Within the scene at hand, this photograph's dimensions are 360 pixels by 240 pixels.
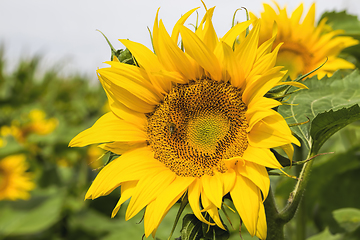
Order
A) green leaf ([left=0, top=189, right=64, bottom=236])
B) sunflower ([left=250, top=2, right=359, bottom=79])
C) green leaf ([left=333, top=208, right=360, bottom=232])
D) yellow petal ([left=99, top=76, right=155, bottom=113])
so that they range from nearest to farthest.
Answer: yellow petal ([left=99, top=76, right=155, bottom=113]), green leaf ([left=333, top=208, right=360, bottom=232]), sunflower ([left=250, top=2, right=359, bottom=79]), green leaf ([left=0, top=189, right=64, bottom=236])

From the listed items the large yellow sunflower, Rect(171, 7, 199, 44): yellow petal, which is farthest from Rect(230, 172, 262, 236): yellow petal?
Rect(171, 7, 199, 44): yellow petal

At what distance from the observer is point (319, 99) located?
1.23 meters

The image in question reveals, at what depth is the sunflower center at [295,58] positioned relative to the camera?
175cm

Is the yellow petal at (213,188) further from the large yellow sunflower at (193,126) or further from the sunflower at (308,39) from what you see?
the sunflower at (308,39)

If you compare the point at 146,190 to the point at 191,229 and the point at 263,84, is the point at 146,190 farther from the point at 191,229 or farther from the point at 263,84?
the point at 263,84

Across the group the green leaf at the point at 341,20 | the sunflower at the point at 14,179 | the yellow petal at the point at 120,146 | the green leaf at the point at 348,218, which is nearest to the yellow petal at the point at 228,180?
the yellow petal at the point at 120,146

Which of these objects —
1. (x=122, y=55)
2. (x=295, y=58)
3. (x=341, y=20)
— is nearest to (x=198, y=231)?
(x=122, y=55)

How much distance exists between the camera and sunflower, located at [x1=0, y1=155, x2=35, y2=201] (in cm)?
383

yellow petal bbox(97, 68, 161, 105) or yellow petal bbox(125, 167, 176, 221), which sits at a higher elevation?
yellow petal bbox(97, 68, 161, 105)

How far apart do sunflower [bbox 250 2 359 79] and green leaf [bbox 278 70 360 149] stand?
32cm

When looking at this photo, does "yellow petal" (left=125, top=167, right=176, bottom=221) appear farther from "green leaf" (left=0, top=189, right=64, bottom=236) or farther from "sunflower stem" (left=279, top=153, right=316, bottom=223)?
"green leaf" (left=0, top=189, right=64, bottom=236)

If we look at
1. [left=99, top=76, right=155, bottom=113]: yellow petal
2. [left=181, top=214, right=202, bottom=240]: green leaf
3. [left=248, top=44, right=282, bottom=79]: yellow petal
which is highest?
[left=248, top=44, right=282, bottom=79]: yellow petal

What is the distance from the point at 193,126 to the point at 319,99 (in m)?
0.46

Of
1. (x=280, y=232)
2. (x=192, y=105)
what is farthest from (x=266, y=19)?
(x=280, y=232)
